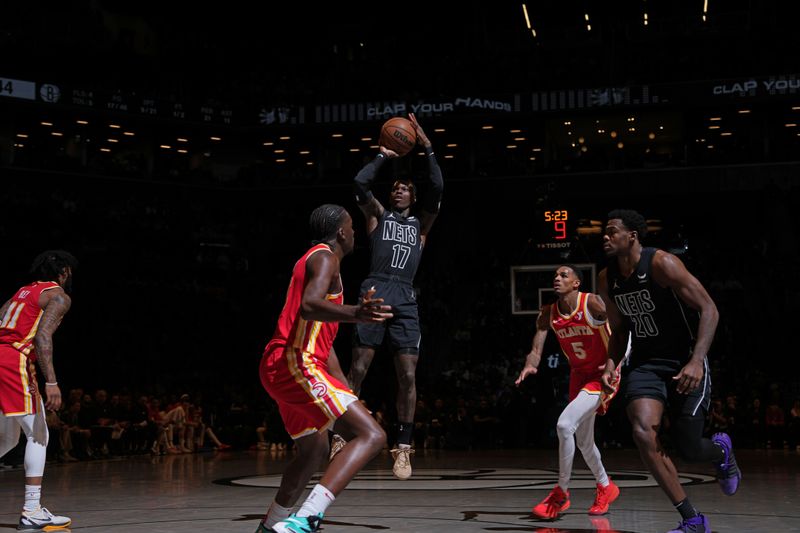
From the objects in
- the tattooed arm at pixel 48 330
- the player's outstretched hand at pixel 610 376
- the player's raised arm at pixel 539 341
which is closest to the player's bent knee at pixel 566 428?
the player's raised arm at pixel 539 341

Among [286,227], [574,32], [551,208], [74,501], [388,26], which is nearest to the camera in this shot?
[74,501]

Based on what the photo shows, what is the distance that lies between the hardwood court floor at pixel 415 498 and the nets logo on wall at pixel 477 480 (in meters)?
0.01

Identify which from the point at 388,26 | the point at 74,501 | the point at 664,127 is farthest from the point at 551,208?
the point at 388,26

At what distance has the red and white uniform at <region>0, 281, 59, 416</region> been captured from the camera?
704 cm

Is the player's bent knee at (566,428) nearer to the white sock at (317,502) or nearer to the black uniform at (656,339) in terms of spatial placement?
the black uniform at (656,339)

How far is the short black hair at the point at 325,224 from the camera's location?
5293 mm

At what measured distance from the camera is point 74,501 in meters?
8.66

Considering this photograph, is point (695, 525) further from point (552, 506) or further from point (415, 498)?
point (415, 498)

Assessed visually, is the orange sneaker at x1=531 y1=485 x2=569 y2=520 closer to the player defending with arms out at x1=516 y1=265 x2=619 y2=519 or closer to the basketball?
the player defending with arms out at x1=516 y1=265 x2=619 y2=519

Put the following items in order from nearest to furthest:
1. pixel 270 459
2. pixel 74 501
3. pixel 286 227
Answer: pixel 74 501 < pixel 270 459 < pixel 286 227

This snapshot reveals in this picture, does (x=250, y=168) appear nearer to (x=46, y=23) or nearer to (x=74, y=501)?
(x=46, y=23)

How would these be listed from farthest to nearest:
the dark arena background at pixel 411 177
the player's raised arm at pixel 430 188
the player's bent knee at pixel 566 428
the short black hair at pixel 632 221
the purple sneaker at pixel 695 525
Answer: the dark arena background at pixel 411 177, the player's bent knee at pixel 566 428, the player's raised arm at pixel 430 188, the short black hair at pixel 632 221, the purple sneaker at pixel 695 525

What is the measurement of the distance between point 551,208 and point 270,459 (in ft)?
21.8

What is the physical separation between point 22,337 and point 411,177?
75.4ft
